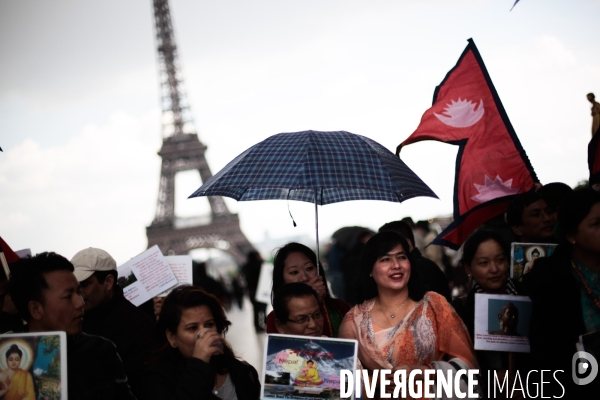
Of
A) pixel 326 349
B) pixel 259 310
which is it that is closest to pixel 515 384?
pixel 326 349

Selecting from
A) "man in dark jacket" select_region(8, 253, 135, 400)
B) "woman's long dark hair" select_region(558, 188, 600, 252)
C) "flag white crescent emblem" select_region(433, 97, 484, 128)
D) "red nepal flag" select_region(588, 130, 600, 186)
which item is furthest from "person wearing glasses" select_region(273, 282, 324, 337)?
"flag white crescent emblem" select_region(433, 97, 484, 128)

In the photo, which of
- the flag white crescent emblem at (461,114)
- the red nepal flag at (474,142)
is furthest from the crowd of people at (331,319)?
the flag white crescent emblem at (461,114)

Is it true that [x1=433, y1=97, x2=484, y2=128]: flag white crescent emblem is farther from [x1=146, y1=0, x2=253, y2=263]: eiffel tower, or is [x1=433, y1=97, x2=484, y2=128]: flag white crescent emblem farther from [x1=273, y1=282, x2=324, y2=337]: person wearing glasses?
[x1=146, y1=0, x2=253, y2=263]: eiffel tower

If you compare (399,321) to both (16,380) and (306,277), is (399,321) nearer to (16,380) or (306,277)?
(306,277)

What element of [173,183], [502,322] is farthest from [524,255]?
[173,183]

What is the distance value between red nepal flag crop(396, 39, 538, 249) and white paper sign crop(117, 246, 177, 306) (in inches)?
78.9

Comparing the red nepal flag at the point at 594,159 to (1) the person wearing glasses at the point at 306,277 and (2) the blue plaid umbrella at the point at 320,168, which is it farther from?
(1) the person wearing glasses at the point at 306,277

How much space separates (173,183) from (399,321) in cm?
4503

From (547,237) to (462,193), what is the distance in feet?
2.91

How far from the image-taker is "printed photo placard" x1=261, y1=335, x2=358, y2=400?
354cm

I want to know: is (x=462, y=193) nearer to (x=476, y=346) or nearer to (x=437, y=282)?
(x=437, y=282)

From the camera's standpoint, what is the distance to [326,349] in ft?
11.8

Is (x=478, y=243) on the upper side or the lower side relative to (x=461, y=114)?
lower

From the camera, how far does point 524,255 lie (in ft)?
15.6
